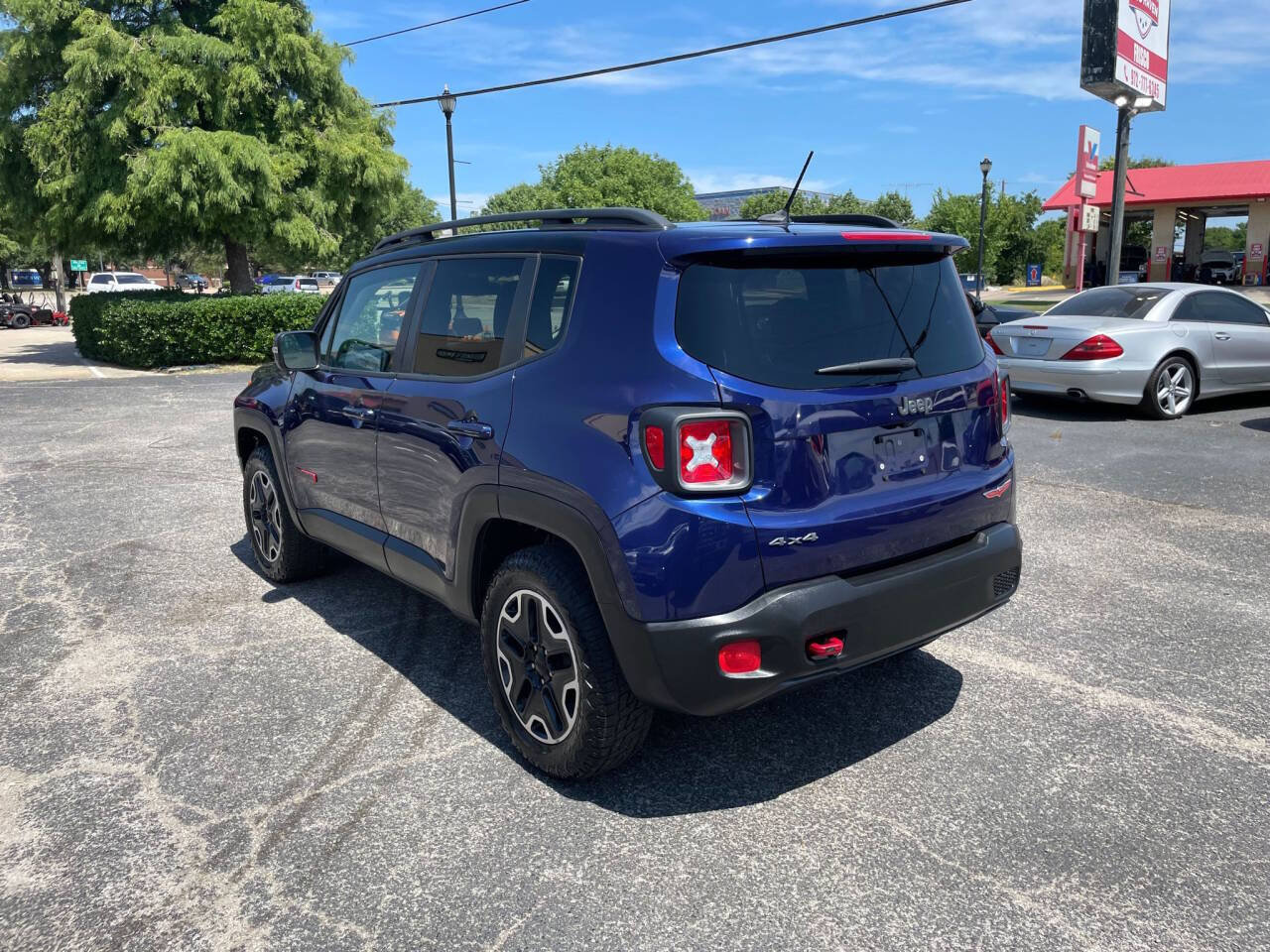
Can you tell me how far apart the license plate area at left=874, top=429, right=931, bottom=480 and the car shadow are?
0.70 metres

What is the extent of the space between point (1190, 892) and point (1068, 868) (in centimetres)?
30

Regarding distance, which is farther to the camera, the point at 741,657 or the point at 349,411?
the point at 349,411

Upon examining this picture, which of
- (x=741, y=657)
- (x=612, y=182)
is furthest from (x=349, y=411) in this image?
(x=612, y=182)

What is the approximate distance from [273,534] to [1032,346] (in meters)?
8.18

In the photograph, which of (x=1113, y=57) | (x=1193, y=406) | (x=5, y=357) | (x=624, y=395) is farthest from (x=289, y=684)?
(x=5, y=357)

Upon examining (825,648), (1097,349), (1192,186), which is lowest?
(825,648)

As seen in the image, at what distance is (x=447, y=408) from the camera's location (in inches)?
142

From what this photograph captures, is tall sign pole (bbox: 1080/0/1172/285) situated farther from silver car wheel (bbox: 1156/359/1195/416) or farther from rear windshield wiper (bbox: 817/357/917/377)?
rear windshield wiper (bbox: 817/357/917/377)

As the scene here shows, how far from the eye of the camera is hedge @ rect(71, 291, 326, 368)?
18250 millimetres

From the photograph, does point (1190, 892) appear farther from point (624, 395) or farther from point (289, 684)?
point (289, 684)

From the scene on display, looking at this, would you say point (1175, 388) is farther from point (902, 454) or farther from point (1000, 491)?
point (902, 454)

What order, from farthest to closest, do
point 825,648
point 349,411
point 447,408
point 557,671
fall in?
1. point 349,411
2. point 447,408
3. point 557,671
4. point 825,648

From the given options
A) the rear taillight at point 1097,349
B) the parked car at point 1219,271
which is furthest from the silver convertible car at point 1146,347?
the parked car at point 1219,271

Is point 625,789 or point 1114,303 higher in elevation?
point 1114,303
